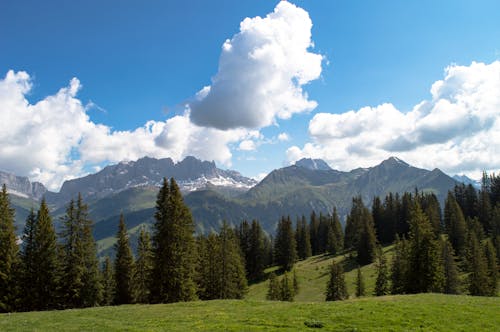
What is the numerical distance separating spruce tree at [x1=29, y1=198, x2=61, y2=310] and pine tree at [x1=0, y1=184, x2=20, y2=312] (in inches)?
96.9

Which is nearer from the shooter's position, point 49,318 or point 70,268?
Answer: point 49,318

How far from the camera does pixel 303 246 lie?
140375 mm

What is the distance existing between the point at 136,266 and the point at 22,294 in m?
20.0

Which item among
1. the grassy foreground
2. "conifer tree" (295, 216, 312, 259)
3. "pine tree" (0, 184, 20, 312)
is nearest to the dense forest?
"pine tree" (0, 184, 20, 312)

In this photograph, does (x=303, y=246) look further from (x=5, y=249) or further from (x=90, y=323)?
(x=90, y=323)

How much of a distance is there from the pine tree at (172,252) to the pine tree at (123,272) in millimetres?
16219

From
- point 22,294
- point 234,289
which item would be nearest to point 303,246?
point 234,289

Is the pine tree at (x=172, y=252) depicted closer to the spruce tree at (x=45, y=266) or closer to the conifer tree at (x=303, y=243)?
the spruce tree at (x=45, y=266)

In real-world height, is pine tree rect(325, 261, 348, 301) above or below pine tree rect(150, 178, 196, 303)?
below

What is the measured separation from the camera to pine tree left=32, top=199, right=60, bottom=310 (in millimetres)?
48562

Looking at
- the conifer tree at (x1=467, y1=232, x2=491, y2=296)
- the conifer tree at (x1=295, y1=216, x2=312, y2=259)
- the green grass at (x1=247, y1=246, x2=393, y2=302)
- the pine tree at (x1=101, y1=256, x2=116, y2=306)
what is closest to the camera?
the pine tree at (x1=101, y1=256, x2=116, y2=306)

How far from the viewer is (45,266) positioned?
49.3 m

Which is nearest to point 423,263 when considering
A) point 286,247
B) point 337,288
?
point 337,288

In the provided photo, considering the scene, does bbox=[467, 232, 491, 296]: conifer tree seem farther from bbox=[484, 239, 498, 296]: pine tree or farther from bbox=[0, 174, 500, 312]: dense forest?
bbox=[484, 239, 498, 296]: pine tree
